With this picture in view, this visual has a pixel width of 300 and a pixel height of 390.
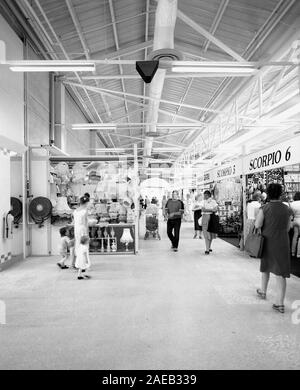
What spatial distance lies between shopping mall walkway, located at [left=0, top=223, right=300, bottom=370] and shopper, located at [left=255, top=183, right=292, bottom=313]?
370 millimetres

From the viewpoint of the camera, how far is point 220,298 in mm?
3914

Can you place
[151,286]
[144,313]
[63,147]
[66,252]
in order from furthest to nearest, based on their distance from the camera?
[63,147], [66,252], [151,286], [144,313]

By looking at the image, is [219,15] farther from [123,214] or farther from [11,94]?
[123,214]

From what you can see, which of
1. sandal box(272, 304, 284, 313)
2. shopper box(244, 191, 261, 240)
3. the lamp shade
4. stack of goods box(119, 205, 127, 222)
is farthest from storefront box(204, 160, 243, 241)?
sandal box(272, 304, 284, 313)

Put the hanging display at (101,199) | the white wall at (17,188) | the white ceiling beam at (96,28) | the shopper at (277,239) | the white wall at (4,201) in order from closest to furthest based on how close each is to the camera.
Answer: the shopper at (277,239), the white wall at (4,201), the white wall at (17,188), the white ceiling beam at (96,28), the hanging display at (101,199)

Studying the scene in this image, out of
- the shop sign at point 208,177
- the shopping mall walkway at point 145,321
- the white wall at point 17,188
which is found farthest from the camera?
the shop sign at point 208,177

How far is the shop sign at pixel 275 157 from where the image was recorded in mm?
4770

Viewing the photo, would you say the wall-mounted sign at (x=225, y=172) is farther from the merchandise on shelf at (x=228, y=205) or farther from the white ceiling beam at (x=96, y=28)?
the white ceiling beam at (x=96, y=28)

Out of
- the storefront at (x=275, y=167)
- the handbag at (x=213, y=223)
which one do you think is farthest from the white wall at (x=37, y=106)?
the storefront at (x=275, y=167)

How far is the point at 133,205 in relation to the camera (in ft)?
24.9

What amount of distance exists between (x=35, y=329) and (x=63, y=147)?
739cm

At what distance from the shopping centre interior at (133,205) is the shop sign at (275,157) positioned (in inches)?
1.3

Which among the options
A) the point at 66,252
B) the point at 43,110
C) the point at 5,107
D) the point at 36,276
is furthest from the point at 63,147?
the point at 36,276
